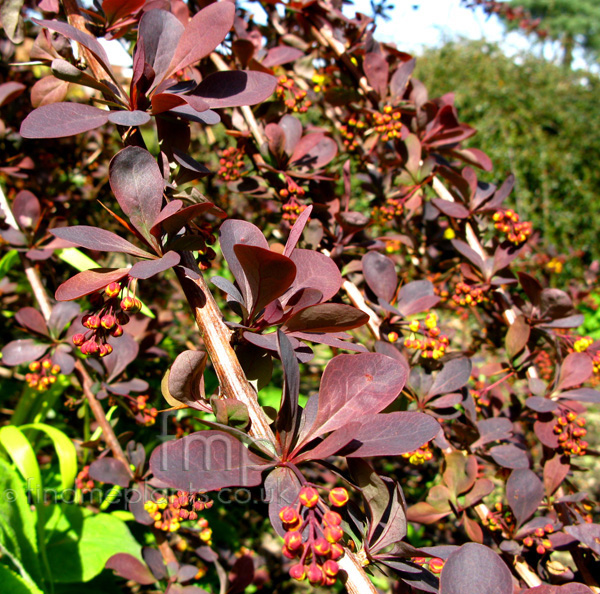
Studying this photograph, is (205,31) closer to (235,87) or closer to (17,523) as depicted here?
(235,87)

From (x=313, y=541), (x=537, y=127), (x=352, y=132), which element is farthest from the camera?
(x=537, y=127)

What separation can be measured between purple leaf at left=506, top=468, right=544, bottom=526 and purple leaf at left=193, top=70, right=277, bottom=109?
0.76m

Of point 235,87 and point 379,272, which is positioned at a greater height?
point 235,87

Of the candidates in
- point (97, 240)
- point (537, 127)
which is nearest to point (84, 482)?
point (97, 240)

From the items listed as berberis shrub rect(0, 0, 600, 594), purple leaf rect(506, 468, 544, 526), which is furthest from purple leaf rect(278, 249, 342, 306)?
purple leaf rect(506, 468, 544, 526)

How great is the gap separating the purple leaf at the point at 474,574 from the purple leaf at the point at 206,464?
0.85 ft

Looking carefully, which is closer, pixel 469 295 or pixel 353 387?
pixel 353 387

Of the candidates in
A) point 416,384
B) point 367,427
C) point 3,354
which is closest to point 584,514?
point 416,384

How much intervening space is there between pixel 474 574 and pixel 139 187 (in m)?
0.62

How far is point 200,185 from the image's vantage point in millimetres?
2143

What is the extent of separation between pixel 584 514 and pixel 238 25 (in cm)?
140

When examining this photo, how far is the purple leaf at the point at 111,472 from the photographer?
0.97m

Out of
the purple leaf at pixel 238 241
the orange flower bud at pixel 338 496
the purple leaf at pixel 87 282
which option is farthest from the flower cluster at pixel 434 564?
the purple leaf at pixel 87 282

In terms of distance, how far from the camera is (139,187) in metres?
0.60
